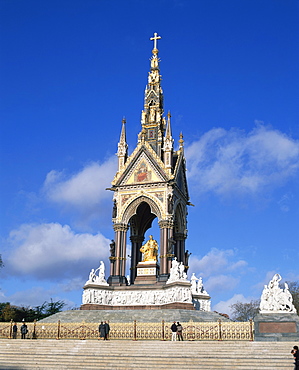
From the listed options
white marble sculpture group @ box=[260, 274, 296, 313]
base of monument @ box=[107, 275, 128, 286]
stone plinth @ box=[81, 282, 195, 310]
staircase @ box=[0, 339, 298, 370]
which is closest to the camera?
staircase @ box=[0, 339, 298, 370]

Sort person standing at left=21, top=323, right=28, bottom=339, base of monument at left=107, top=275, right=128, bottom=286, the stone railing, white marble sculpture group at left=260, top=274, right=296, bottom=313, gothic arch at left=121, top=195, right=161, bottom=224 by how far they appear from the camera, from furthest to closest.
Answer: gothic arch at left=121, top=195, right=161, bottom=224
base of monument at left=107, top=275, right=128, bottom=286
person standing at left=21, top=323, right=28, bottom=339
white marble sculpture group at left=260, top=274, right=296, bottom=313
the stone railing

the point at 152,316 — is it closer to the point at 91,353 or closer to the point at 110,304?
the point at 110,304

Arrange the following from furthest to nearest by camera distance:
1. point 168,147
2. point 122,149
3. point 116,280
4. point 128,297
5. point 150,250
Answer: point 122,149, point 168,147, point 150,250, point 116,280, point 128,297

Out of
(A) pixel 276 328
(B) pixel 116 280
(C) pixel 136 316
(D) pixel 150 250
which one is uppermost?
(D) pixel 150 250

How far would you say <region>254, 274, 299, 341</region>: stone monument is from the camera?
858 inches

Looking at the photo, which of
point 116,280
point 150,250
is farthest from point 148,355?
point 150,250

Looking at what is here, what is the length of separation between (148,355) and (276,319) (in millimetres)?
5933

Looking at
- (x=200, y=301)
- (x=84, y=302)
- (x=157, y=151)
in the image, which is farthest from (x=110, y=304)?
(x=157, y=151)

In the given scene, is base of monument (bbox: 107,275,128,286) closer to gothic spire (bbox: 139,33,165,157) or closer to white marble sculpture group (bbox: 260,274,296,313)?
gothic spire (bbox: 139,33,165,157)

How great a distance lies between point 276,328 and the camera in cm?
→ 2197

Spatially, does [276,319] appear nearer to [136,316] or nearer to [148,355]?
[148,355]

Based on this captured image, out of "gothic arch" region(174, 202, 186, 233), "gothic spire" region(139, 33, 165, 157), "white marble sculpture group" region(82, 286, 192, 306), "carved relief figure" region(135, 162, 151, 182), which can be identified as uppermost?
"gothic spire" region(139, 33, 165, 157)

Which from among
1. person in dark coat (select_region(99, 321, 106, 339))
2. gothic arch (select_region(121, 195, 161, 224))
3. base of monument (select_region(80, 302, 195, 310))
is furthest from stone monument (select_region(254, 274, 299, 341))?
gothic arch (select_region(121, 195, 161, 224))

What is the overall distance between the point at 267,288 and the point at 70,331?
9.69 meters
